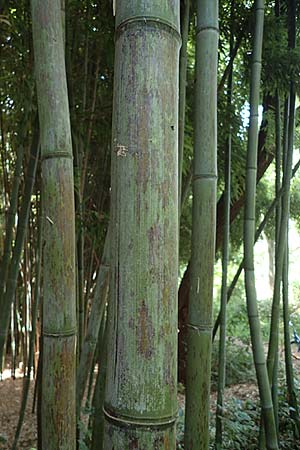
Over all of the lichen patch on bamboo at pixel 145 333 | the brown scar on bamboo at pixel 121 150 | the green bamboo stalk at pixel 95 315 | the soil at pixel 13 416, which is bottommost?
the soil at pixel 13 416

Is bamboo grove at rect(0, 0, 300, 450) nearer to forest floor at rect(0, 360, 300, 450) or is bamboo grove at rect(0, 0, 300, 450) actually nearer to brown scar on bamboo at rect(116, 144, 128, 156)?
brown scar on bamboo at rect(116, 144, 128, 156)

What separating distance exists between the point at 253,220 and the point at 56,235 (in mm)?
918

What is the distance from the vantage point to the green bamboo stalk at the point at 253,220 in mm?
1616

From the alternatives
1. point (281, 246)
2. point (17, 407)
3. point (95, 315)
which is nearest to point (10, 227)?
point (95, 315)

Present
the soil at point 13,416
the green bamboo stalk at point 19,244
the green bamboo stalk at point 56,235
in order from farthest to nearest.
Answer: the soil at point 13,416 → the green bamboo stalk at point 19,244 → the green bamboo stalk at point 56,235

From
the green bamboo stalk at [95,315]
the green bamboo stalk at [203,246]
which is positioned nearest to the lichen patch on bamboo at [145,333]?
the green bamboo stalk at [203,246]

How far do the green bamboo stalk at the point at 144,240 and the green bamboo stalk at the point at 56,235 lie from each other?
0.25m

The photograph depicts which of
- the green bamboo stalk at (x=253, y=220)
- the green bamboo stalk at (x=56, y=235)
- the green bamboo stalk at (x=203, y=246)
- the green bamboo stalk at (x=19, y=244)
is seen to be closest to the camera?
the green bamboo stalk at (x=56, y=235)

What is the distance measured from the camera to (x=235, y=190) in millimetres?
3666

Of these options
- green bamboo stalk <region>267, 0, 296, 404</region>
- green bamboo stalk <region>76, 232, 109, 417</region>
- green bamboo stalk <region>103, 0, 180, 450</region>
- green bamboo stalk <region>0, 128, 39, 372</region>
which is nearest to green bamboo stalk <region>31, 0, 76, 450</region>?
green bamboo stalk <region>103, 0, 180, 450</region>

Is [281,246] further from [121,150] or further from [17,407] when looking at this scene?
[17,407]

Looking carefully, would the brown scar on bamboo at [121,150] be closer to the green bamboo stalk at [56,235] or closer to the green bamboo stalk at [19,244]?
the green bamboo stalk at [56,235]

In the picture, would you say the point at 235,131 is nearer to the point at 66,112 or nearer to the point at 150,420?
the point at 66,112

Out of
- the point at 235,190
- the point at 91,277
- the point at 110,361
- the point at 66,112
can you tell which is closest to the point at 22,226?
the point at 66,112
